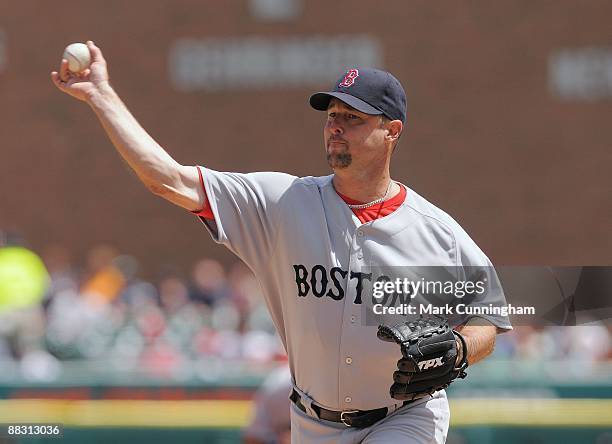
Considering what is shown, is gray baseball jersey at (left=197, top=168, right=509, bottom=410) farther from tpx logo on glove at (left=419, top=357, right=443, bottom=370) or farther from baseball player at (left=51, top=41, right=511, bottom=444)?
tpx logo on glove at (left=419, top=357, right=443, bottom=370)

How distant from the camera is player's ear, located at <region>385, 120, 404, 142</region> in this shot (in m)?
4.59

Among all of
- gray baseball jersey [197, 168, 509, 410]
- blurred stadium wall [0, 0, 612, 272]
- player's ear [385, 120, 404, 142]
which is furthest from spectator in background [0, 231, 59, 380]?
blurred stadium wall [0, 0, 612, 272]

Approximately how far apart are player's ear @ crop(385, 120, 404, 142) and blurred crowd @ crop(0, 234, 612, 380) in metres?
4.54

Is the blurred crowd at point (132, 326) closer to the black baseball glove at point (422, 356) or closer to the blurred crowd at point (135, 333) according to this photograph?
the blurred crowd at point (135, 333)

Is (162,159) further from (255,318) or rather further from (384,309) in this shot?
(255,318)

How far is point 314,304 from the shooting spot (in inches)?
174

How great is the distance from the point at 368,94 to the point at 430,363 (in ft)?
3.63

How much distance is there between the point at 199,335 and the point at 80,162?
31.1 feet

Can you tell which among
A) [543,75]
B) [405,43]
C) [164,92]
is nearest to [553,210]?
[543,75]

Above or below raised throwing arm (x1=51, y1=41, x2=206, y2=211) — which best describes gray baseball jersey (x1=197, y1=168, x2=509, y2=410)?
below

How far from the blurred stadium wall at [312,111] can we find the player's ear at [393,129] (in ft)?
50.5

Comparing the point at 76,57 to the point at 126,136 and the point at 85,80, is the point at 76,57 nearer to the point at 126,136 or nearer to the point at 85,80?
the point at 85,80

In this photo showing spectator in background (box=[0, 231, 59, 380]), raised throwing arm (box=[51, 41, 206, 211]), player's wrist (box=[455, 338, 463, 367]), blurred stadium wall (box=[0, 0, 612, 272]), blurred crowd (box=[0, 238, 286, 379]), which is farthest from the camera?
blurred stadium wall (box=[0, 0, 612, 272])

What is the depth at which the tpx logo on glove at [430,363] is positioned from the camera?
162 inches
